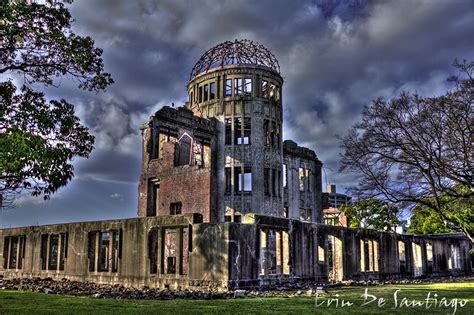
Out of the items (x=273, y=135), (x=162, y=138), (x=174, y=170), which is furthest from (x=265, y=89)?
(x=174, y=170)

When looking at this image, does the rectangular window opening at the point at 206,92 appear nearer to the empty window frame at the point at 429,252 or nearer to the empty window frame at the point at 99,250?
the empty window frame at the point at 99,250

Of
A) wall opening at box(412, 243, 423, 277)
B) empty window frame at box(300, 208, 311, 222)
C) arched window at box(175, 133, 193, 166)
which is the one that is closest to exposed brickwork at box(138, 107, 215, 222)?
arched window at box(175, 133, 193, 166)

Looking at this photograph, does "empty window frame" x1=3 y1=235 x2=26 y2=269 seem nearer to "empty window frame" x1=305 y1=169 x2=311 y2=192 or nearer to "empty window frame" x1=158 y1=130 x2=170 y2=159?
"empty window frame" x1=158 y1=130 x2=170 y2=159

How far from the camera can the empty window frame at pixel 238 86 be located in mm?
32625

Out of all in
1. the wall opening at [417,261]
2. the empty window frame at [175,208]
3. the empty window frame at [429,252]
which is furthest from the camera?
the empty window frame at [429,252]

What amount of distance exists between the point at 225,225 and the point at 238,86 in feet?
59.2

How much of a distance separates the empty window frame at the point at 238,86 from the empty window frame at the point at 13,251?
16.3 m

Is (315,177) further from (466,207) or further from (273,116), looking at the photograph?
(466,207)

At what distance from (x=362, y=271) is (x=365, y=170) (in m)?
6.58

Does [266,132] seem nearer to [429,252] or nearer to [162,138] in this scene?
[162,138]

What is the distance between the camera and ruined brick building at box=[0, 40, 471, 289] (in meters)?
17.3

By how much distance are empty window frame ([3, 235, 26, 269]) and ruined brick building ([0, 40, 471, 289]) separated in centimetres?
7

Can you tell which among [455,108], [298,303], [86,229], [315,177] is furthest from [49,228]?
[315,177]

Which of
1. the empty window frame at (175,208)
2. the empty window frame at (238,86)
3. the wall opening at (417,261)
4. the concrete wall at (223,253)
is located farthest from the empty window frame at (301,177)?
the empty window frame at (175,208)
